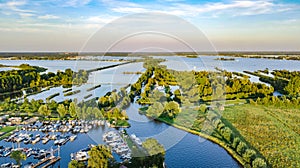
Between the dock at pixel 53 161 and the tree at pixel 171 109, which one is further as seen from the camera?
the tree at pixel 171 109

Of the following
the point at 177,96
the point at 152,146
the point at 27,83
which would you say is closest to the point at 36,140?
the point at 152,146

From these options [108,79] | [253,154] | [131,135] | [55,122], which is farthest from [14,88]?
[253,154]

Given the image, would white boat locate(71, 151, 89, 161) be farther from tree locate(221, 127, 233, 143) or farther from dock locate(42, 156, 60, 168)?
tree locate(221, 127, 233, 143)

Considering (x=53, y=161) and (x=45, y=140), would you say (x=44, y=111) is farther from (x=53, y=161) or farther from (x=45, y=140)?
(x=53, y=161)

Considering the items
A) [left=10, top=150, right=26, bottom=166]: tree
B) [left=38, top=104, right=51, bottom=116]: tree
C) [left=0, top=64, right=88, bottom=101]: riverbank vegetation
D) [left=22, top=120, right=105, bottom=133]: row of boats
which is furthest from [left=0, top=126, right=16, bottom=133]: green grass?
[left=0, top=64, right=88, bottom=101]: riverbank vegetation

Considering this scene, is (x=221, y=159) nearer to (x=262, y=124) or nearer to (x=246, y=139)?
(x=246, y=139)

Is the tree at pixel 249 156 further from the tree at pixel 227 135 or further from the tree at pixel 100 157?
the tree at pixel 100 157

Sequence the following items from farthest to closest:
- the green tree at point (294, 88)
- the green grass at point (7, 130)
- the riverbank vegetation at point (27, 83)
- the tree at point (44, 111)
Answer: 1. the riverbank vegetation at point (27, 83)
2. the green tree at point (294, 88)
3. the tree at point (44, 111)
4. the green grass at point (7, 130)

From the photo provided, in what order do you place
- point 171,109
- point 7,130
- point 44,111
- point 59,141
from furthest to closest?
1. point 44,111
2. point 171,109
3. point 7,130
4. point 59,141

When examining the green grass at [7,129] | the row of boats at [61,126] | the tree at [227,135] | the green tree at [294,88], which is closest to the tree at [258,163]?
the tree at [227,135]
